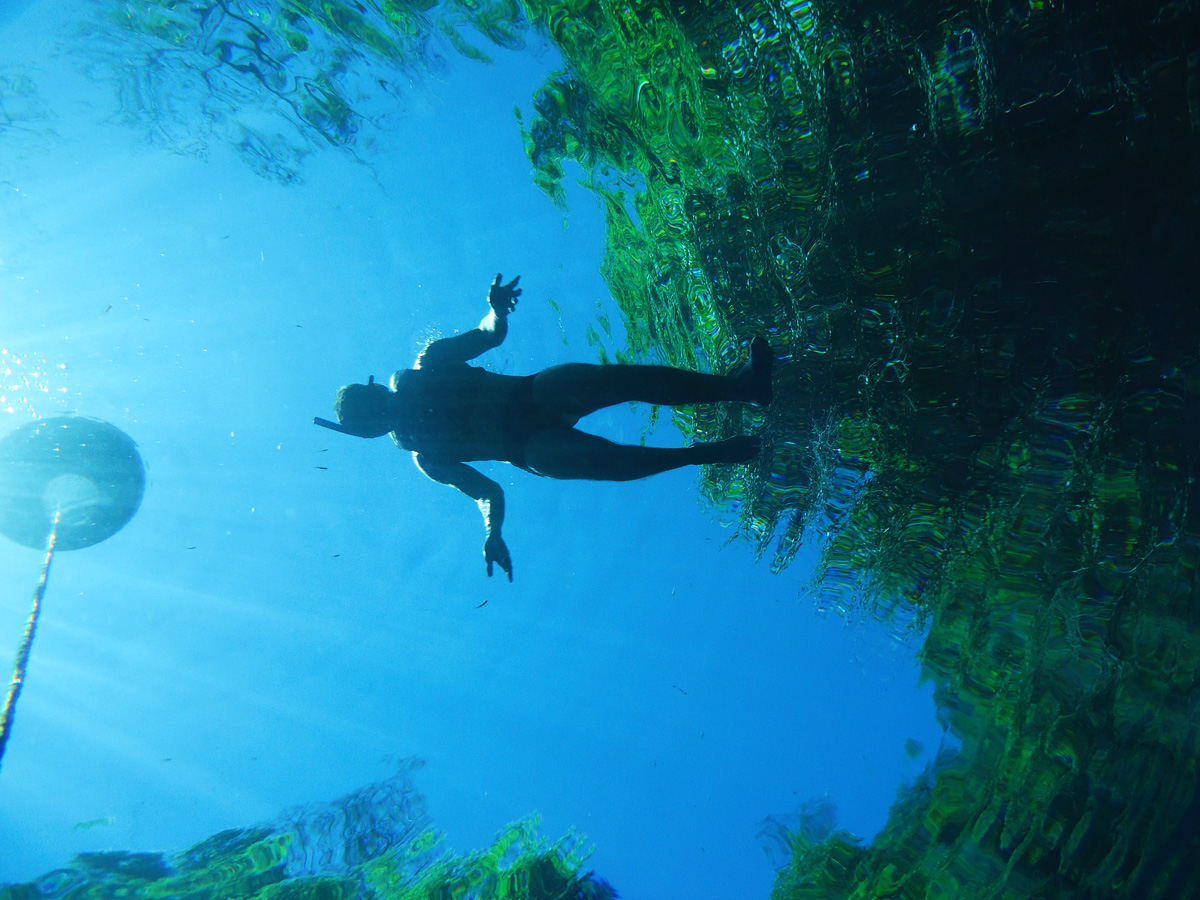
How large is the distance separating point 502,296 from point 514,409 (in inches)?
39.9

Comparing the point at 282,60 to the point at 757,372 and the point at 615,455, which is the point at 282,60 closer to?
the point at 615,455

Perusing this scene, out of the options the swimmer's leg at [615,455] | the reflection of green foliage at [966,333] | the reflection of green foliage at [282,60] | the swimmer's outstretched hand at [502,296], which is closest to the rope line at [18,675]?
the swimmer's leg at [615,455]

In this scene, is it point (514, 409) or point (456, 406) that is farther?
point (456, 406)

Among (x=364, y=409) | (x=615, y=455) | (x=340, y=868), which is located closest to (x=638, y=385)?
(x=615, y=455)

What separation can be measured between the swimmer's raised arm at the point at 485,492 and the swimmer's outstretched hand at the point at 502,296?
4.30ft

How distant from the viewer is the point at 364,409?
356cm

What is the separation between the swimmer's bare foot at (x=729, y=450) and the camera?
10.4 feet

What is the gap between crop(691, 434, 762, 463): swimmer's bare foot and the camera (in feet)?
10.4

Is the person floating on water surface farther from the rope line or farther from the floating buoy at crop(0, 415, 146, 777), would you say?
the floating buoy at crop(0, 415, 146, 777)

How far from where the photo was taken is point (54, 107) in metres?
5.66

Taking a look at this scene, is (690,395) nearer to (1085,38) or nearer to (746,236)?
(746,236)

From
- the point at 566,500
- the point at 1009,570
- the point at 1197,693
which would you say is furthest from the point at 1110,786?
the point at 566,500

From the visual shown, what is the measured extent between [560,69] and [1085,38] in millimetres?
4266

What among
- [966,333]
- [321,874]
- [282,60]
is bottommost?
[321,874]
